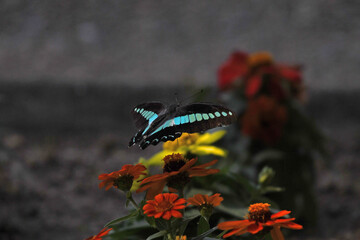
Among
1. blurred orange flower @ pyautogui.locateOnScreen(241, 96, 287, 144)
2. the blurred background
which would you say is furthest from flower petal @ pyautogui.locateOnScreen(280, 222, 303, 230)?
the blurred background

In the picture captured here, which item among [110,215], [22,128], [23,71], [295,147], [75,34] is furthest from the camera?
[75,34]

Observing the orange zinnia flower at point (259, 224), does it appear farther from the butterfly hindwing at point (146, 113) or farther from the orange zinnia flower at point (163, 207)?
the butterfly hindwing at point (146, 113)

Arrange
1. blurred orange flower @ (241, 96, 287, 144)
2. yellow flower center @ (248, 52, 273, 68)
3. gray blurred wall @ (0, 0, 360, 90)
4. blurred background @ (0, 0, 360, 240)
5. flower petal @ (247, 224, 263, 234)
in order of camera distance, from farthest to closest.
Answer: gray blurred wall @ (0, 0, 360, 90) → blurred background @ (0, 0, 360, 240) → yellow flower center @ (248, 52, 273, 68) → blurred orange flower @ (241, 96, 287, 144) → flower petal @ (247, 224, 263, 234)

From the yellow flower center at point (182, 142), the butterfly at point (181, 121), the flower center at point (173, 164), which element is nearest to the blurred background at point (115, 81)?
the yellow flower center at point (182, 142)

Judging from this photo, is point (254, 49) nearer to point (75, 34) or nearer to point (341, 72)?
point (341, 72)

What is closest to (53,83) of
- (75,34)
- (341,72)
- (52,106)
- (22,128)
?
(52,106)

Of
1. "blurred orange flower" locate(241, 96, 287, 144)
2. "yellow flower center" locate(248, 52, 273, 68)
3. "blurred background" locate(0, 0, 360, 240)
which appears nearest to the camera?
"blurred orange flower" locate(241, 96, 287, 144)

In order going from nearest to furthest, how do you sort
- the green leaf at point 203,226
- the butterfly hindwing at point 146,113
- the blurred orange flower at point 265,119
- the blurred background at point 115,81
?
the green leaf at point 203,226 → the butterfly hindwing at point 146,113 → the blurred orange flower at point 265,119 → the blurred background at point 115,81

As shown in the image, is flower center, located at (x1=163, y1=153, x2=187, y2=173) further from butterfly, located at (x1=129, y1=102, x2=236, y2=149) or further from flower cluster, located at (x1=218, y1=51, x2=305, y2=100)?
flower cluster, located at (x1=218, y1=51, x2=305, y2=100)
